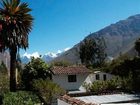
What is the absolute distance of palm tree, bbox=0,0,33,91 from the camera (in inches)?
1684

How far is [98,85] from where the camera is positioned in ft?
155

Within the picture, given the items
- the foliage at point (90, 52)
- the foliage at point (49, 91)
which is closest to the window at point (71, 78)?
the foliage at point (49, 91)

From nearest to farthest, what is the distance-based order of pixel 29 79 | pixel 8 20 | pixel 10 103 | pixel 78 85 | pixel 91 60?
pixel 10 103 → pixel 8 20 → pixel 29 79 → pixel 78 85 → pixel 91 60

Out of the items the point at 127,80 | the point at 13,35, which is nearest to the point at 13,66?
the point at 13,35

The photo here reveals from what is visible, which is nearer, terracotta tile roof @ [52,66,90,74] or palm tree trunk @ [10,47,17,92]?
palm tree trunk @ [10,47,17,92]

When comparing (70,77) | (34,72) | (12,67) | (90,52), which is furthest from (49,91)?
(90,52)

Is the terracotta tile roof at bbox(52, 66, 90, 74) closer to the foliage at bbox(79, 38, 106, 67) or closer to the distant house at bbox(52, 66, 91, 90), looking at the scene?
the distant house at bbox(52, 66, 91, 90)

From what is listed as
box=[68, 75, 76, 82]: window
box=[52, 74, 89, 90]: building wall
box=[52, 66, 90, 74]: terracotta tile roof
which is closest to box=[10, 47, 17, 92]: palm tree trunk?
box=[52, 66, 90, 74]: terracotta tile roof

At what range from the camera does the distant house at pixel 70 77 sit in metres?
53.0

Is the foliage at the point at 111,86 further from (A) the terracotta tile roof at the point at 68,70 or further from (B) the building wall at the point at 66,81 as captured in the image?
(A) the terracotta tile roof at the point at 68,70

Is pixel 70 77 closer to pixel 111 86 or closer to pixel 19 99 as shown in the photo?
pixel 111 86

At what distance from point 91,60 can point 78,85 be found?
48.3 meters

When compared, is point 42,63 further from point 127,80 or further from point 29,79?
point 127,80

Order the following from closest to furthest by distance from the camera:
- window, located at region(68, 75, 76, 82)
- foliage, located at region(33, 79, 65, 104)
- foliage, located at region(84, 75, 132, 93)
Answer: foliage, located at region(33, 79, 65, 104) → foliage, located at region(84, 75, 132, 93) → window, located at region(68, 75, 76, 82)
